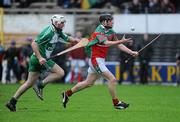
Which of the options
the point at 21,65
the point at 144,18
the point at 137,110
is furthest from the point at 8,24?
the point at 137,110

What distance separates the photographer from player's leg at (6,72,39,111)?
53.0 ft

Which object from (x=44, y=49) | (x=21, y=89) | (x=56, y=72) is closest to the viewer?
(x=21, y=89)

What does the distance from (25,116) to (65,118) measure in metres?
0.99

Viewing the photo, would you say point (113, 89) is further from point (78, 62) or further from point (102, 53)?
point (78, 62)

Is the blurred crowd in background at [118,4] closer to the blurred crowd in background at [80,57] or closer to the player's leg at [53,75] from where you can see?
the blurred crowd in background at [80,57]

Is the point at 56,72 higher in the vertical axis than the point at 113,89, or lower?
higher

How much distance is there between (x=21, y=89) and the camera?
16.4 metres

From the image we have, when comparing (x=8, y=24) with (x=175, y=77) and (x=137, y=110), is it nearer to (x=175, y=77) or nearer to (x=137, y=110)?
(x=175, y=77)

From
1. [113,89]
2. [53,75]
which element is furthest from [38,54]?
[113,89]

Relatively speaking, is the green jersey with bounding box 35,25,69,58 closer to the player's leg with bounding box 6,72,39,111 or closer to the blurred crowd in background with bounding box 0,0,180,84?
the player's leg with bounding box 6,72,39,111

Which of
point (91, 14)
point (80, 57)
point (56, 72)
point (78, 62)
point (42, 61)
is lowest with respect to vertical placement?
point (78, 62)

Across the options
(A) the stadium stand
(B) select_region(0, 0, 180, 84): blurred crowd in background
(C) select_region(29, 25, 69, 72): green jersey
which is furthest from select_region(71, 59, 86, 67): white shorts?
(C) select_region(29, 25, 69, 72): green jersey

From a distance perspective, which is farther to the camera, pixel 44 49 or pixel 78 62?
pixel 78 62

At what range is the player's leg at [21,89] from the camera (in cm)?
1614
